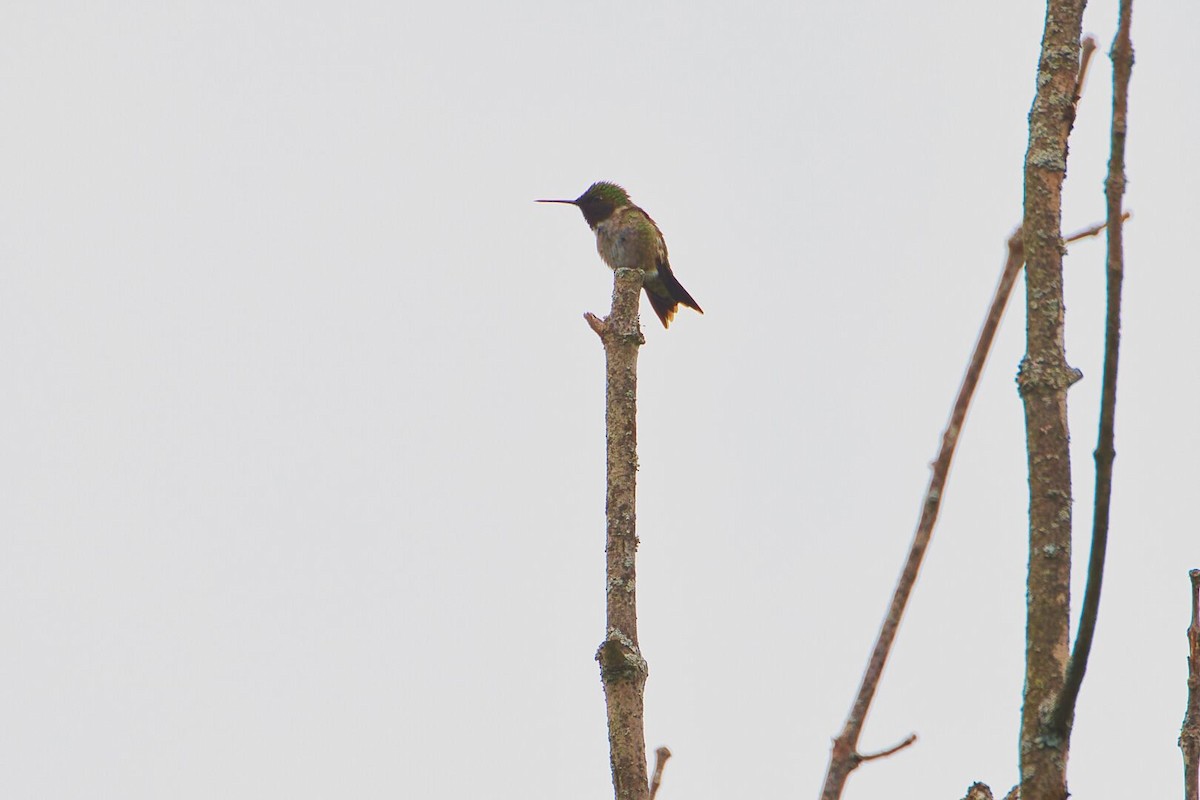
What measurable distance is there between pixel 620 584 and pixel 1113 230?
1845mm

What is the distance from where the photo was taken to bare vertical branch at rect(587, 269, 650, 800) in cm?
296

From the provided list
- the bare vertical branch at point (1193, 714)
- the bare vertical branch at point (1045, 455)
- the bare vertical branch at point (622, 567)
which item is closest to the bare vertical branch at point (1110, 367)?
the bare vertical branch at point (1045, 455)

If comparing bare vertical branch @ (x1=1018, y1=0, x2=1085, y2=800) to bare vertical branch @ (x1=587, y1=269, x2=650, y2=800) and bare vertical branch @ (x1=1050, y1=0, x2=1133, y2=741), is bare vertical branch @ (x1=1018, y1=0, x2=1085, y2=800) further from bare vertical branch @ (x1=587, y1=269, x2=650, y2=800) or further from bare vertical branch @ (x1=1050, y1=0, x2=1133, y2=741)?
bare vertical branch @ (x1=587, y1=269, x2=650, y2=800)

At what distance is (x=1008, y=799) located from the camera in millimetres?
1944

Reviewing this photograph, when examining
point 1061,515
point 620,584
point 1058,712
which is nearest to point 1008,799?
point 1058,712

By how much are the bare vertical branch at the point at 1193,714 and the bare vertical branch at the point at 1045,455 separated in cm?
29

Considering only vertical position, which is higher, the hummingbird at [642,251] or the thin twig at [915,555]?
the hummingbird at [642,251]

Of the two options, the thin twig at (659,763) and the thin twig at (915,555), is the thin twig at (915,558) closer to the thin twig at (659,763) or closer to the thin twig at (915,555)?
the thin twig at (915,555)

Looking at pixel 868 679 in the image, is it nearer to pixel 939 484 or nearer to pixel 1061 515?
pixel 939 484

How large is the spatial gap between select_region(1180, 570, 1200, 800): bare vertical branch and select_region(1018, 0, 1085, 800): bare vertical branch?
290 mm

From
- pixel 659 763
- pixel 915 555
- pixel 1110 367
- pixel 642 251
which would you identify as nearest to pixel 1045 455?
pixel 1110 367

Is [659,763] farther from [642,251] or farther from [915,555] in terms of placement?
[642,251]

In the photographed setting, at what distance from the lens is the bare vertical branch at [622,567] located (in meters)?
2.96

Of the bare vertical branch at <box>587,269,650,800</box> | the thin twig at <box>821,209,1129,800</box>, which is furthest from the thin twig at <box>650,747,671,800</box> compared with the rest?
the thin twig at <box>821,209,1129,800</box>
